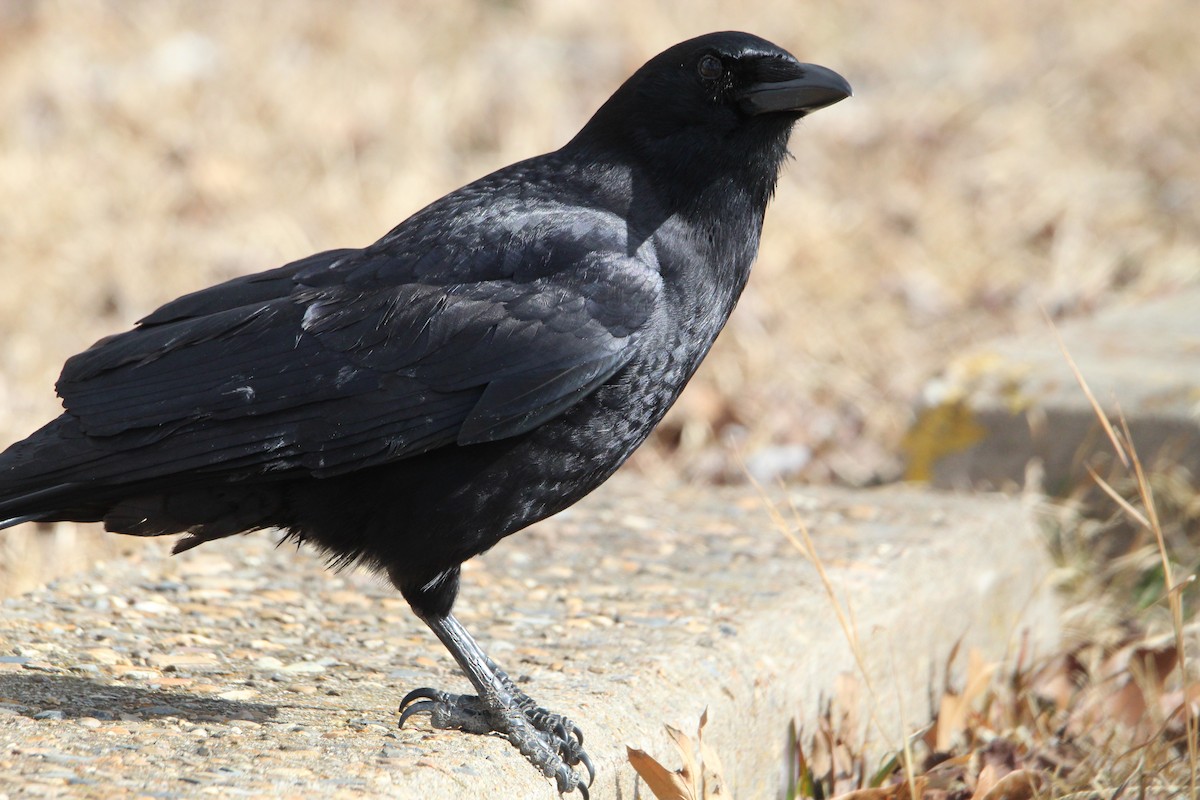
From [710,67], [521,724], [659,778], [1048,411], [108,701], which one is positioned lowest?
[1048,411]

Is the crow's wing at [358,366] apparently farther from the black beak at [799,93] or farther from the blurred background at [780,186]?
the blurred background at [780,186]

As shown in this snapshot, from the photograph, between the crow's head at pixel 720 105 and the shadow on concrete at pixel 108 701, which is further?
the crow's head at pixel 720 105

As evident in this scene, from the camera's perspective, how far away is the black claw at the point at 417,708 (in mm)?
2660

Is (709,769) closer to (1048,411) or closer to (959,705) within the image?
(959,705)

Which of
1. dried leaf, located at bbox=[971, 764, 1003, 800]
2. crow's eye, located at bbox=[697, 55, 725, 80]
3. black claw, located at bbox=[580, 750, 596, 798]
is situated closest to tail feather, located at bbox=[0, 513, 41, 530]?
black claw, located at bbox=[580, 750, 596, 798]

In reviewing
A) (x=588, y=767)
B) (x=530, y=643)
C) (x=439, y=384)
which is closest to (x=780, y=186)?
(x=530, y=643)

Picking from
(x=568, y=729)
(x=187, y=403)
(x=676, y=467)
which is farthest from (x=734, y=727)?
(x=676, y=467)

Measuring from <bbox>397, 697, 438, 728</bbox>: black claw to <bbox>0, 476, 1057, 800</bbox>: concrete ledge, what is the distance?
3 centimetres

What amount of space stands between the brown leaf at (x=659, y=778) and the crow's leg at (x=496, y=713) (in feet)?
0.31

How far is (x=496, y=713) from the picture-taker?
267 cm

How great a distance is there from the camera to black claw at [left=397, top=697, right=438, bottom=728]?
266 cm

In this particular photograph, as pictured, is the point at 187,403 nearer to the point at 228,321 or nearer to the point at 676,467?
the point at 228,321

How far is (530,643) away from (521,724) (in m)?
0.57

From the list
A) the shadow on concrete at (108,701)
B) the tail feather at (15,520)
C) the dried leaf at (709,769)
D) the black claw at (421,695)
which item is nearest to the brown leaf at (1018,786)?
the dried leaf at (709,769)
